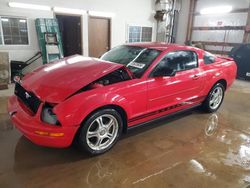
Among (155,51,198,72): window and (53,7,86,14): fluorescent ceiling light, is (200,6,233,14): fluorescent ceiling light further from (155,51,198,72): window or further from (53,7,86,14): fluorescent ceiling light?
(155,51,198,72): window

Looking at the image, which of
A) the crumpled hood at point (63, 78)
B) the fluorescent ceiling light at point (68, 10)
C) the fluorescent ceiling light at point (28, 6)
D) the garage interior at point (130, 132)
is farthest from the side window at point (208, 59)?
the fluorescent ceiling light at point (28, 6)

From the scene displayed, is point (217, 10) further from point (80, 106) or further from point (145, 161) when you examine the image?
point (80, 106)

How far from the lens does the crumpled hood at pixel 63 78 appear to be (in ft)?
7.16

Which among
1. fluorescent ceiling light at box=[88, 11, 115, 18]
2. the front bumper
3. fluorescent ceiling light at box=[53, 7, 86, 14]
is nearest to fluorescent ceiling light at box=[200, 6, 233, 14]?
fluorescent ceiling light at box=[88, 11, 115, 18]

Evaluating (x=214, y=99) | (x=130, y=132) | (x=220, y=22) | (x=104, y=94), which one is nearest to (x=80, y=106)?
(x=104, y=94)

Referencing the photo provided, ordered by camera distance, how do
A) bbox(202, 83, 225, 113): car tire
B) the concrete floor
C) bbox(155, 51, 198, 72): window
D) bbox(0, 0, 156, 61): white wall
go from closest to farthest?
the concrete floor, bbox(155, 51, 198, 72): window, bbox(202, 83, 225, 113): car tire, bbox(0, 0, 156, 61): white wall

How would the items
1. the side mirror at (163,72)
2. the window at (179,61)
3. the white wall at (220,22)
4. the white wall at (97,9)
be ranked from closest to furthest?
the side mirror at (163,72) → the window at (179,61) → the white wall at (97,9) → the white wall at (220,22)

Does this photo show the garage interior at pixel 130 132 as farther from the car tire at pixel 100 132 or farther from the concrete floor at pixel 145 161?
the car tire at pixel 100 132

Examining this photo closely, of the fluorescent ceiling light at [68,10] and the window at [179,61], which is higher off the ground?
the fluorescent ceiling light at [68,10]

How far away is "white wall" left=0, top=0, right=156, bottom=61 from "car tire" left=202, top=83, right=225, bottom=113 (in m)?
5.23

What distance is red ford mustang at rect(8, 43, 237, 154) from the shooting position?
6.93 feet

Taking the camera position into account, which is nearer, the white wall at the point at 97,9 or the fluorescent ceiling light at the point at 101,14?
the white wall at the point at 97,9

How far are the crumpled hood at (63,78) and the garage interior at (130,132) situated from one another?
762 millimetres

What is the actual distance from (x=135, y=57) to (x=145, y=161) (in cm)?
143
